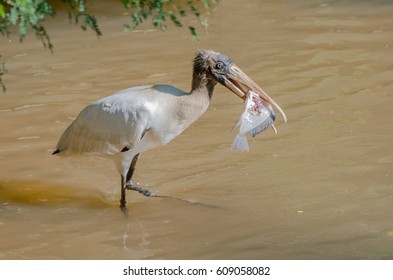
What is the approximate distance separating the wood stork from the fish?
0.08m

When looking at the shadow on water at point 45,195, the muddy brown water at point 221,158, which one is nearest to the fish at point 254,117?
the muddy brown water at point 221,158

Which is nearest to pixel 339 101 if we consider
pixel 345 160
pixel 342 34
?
pixel 345 160

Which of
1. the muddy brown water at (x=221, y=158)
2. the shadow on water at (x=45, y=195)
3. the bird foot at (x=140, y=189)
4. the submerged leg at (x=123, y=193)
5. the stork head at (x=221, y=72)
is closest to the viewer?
the muddy brown water at (x=221, y=158)

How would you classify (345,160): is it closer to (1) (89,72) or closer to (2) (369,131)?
(2) (369,131)

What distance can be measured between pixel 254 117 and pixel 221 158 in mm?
1499

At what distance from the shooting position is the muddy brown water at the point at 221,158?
7113 mm

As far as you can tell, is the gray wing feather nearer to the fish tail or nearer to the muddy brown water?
the muddy brown water

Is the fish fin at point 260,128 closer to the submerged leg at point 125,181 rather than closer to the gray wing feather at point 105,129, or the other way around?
the gray wing feather at point 105,129

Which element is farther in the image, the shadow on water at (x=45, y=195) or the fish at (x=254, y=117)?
the shadow on water at (x=45, y=195)

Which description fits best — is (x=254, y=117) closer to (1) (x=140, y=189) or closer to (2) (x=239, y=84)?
(2) (x=239, y=84)

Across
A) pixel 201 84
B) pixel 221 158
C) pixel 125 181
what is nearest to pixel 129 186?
pixel 125 181

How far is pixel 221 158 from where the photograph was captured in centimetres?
897

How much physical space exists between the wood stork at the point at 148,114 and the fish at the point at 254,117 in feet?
0.25

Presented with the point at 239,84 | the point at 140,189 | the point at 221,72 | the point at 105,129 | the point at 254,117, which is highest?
the point at 221,72
